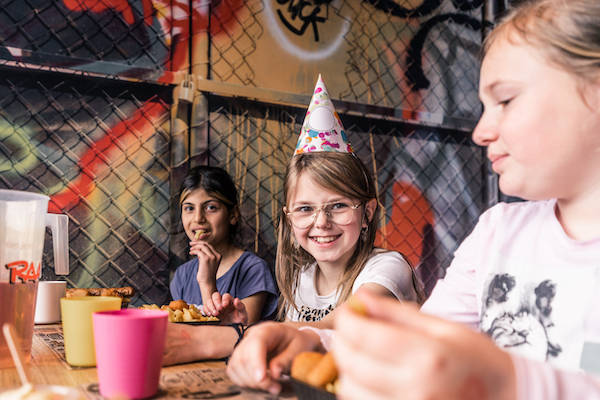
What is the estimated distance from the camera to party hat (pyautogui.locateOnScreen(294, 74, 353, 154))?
1.46 metres

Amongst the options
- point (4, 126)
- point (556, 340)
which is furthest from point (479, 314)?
point (4, 126)

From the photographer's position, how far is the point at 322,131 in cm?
148

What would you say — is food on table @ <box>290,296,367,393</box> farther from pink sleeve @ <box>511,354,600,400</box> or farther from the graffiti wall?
the graffiti wall

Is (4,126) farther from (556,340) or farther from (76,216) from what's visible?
(556,340)

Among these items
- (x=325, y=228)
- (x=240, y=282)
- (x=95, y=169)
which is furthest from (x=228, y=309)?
(x=95, y=169)

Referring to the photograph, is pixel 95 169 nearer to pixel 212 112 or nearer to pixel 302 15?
pixel 212 112

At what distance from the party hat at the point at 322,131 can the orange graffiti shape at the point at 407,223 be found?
44.3 inches

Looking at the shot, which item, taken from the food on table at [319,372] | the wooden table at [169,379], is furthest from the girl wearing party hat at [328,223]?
the food on table at [319,372]

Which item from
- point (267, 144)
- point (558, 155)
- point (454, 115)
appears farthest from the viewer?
point (454, 115)

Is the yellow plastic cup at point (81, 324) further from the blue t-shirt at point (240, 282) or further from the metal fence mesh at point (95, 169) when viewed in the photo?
the metal fence mesh at point (95, 169)

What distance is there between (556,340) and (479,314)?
0.50 ft

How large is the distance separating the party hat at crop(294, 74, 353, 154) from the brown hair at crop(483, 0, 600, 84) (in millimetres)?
826

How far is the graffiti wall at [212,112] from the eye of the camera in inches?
76.4

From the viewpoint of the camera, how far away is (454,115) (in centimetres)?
282
